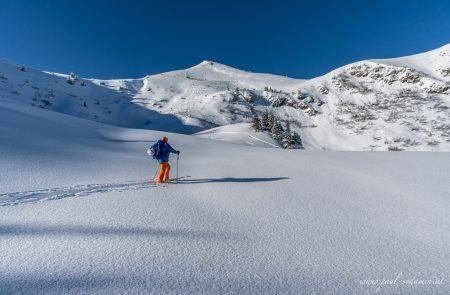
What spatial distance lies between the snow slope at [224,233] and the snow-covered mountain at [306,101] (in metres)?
39.1

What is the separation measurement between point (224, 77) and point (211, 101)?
42317mm

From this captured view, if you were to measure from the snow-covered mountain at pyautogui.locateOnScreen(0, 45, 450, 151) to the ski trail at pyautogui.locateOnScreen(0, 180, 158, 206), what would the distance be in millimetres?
39086

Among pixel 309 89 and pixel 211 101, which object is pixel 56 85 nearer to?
pixel 211 101

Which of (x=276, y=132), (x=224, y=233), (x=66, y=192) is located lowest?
(x=224, y=233)

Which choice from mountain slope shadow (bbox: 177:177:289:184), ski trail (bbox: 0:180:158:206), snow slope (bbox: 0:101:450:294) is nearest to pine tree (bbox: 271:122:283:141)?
snow slope (bbox: 0:101:450:294)

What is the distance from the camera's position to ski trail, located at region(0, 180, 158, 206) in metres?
5.63

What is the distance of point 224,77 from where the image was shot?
408 feet

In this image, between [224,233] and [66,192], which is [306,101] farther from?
[224,233]

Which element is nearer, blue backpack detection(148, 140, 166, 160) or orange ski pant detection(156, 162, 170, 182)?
orange ski pant detection(156, 162, 170, 182)

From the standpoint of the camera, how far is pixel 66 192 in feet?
20.7

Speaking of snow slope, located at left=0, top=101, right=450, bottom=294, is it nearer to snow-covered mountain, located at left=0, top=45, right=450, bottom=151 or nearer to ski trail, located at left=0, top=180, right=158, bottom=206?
ski trail, located at left=0, top=180, right=158, bottom=206

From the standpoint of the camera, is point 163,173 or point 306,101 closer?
point 163,173

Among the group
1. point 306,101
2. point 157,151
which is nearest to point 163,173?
point 157,151

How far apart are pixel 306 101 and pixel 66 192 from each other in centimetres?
8848
